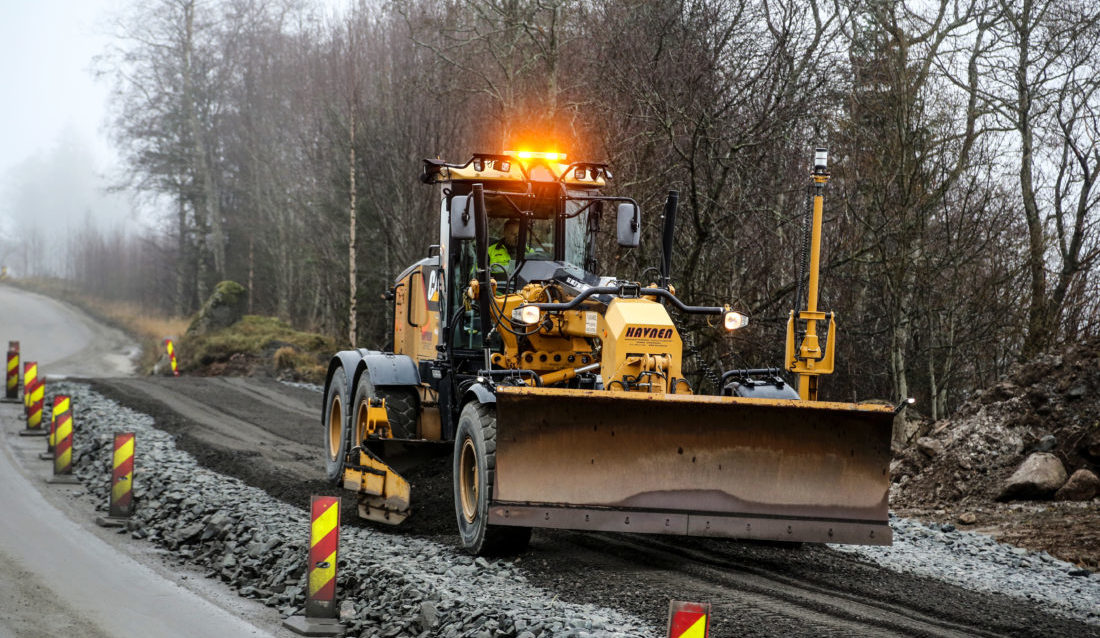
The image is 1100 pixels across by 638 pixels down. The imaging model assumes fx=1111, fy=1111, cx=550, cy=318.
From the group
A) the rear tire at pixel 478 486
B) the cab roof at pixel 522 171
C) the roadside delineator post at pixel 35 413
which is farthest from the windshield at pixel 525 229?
the roadside delineator post at pixel 35 413

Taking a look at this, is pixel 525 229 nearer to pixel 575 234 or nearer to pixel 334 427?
pixel 575 234

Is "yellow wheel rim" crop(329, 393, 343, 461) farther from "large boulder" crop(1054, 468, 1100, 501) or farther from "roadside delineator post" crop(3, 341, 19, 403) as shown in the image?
"roadside delineator post" crop(3, 341, 19, 403)

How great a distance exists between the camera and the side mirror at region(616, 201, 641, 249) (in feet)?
28.5

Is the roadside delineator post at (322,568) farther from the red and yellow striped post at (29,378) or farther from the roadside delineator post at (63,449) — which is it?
the red and yellow striped post at (29,378)

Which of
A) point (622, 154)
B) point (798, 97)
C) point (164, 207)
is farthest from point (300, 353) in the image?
point (164, 207)

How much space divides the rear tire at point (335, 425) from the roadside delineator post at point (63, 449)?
3.26 m

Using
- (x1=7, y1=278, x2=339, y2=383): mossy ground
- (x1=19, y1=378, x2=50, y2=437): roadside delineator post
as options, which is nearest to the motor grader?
(x1=19, y1=378, x2=50, y2=437): roadside delineator post

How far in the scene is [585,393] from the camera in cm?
730

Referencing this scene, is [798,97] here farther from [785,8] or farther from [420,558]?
[420,558]

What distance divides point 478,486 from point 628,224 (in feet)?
7.86

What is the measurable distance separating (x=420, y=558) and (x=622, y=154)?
30.7 ft

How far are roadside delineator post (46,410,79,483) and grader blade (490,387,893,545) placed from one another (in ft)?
24.8

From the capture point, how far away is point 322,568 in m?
7.21

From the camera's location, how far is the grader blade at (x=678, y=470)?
24.1 feet
